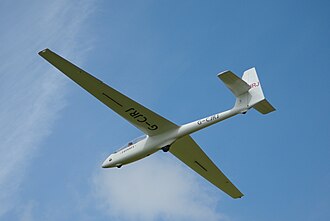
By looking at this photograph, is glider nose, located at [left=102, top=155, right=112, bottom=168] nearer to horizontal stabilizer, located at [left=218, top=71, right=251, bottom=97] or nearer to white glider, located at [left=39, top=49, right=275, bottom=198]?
white glider, located at [left=39, top=49, right=275, bottom=198]

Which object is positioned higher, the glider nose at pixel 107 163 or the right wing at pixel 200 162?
the right wing at pixel 200 162

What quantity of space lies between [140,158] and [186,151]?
2.79m

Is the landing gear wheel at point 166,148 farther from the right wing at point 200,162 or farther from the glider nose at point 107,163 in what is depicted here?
the glider nose at point 107,163

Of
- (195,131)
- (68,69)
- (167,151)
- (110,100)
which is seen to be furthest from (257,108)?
(68,69)

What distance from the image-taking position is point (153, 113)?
3012 centimetres

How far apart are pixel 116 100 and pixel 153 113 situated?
1955mm

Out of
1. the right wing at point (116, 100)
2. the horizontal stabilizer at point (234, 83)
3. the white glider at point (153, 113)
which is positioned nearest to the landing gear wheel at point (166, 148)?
the white glider at point (153, 113)

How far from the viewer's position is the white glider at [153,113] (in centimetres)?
2869

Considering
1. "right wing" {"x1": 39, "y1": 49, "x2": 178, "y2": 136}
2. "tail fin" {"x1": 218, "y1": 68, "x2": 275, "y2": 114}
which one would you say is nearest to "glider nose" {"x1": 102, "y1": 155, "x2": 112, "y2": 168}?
"right wing" {"x1": 39, "y1": 49, "x2": 178, "y2": 136}

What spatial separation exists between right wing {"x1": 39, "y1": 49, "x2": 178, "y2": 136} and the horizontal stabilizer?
3.56 meters

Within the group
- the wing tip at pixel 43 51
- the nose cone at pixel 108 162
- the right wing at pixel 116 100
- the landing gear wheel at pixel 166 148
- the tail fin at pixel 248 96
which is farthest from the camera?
the nose cone at pixel 108 162

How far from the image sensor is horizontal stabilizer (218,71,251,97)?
28.5m

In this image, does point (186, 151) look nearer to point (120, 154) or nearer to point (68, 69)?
point (120, 154)

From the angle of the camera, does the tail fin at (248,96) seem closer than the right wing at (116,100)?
No
